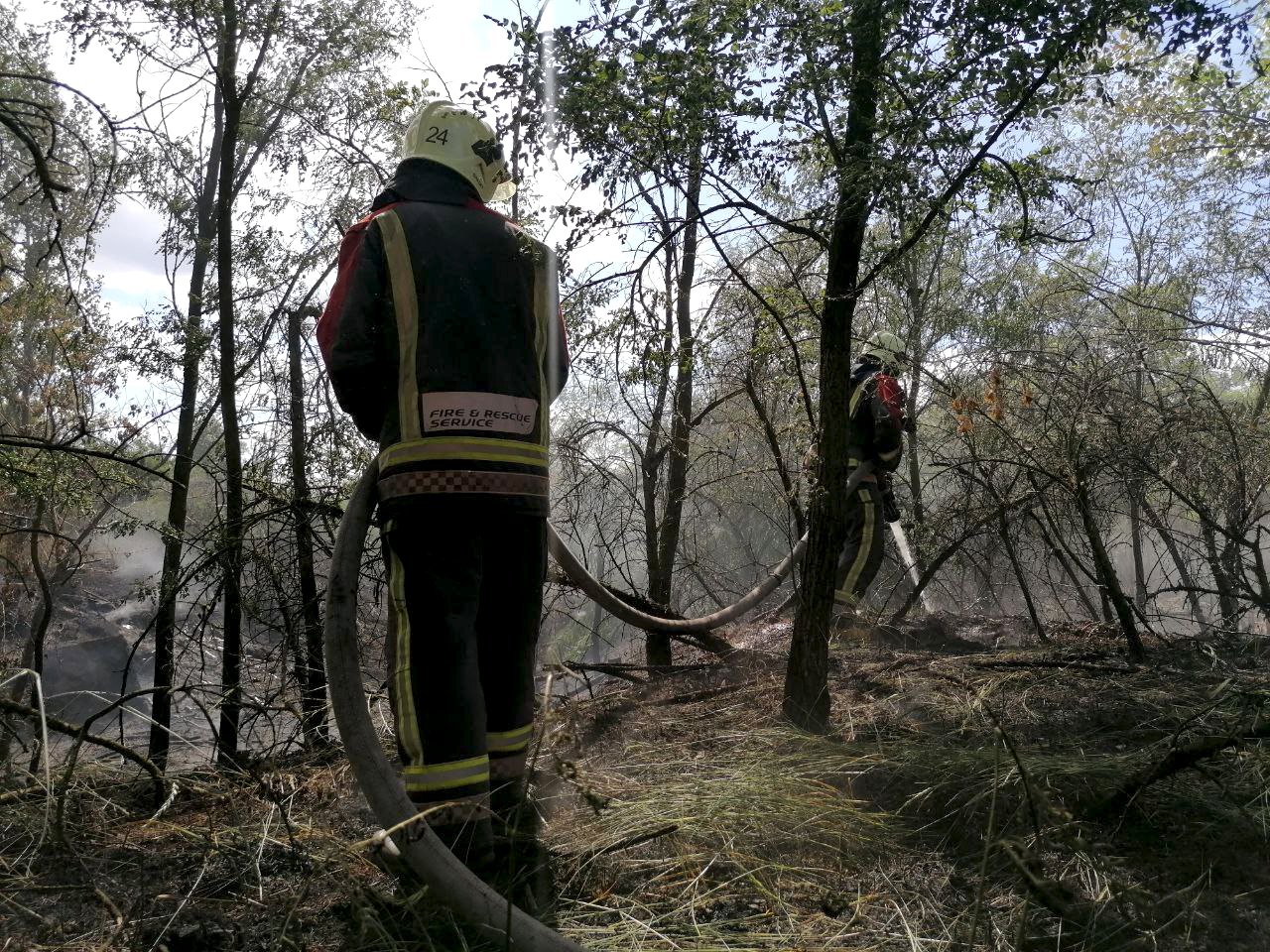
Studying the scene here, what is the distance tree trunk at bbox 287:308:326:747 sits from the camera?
12.9ft

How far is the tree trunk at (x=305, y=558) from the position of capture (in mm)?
3943

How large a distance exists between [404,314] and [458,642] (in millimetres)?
937

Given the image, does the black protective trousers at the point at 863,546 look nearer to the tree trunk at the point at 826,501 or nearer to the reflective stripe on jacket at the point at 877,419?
the reflective stripe on jacket at the point at 877,419

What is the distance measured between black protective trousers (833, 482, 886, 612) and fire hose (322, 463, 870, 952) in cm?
420

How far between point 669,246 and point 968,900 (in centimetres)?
251

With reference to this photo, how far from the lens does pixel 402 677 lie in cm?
234

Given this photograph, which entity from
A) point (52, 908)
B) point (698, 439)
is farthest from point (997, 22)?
point (698, 439)

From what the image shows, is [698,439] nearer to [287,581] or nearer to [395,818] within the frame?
[287,581]

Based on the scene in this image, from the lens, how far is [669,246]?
3.53 metres

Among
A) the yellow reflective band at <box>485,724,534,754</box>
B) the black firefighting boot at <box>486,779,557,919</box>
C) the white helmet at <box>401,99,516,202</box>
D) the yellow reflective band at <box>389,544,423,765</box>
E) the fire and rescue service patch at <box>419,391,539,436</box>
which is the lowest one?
the black firefighting boot at <box>486,779,557,919</box>

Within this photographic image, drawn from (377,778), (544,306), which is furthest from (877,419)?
(377,778)

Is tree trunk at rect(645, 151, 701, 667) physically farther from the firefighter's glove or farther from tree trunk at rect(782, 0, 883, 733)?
tree trunk at rect(782, 0, 883, 733)

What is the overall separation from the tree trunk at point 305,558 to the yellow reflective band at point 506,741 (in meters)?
1.42

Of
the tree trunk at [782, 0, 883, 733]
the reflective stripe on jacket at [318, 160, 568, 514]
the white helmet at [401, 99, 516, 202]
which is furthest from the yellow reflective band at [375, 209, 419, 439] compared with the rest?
the tree trunk at [782, 0, 883, 733]
